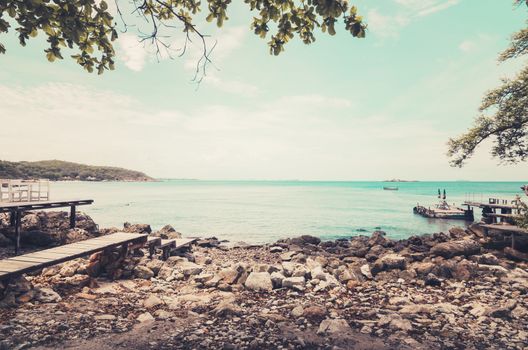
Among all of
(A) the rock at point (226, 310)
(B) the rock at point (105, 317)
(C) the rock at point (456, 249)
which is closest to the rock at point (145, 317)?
(B) the rock at point (105, 317)

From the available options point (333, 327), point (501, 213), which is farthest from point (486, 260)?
point (501, 213)

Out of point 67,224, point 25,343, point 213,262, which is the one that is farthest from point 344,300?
point 67,224

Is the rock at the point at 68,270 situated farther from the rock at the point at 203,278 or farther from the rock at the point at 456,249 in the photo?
the rock at the point at 456,249

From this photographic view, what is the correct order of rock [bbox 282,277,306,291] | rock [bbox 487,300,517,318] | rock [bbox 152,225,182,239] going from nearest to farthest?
rock [bbox 487,300,517,318] → rock [bbox 282,277,306,291] → rock [bbox 152,225,182,239]

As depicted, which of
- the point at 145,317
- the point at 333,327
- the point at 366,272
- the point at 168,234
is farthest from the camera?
the point at 168,234

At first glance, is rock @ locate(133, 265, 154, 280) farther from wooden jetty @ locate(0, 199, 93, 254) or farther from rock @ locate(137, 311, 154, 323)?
wooden jetty @ locate(0, 199, 93, 254)

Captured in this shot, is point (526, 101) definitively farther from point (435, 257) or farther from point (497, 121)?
point (435, 257)

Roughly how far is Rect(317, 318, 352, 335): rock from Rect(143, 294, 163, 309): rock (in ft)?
12.8

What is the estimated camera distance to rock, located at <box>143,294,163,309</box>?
7148 mm

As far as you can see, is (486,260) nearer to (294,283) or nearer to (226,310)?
(294,283)

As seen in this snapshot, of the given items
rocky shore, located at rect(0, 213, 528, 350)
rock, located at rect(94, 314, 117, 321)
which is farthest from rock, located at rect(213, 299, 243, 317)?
rock, located at rect(94, 314, 117, 321)

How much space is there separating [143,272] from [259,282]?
399 cm

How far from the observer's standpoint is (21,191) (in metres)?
Answer: 15.9

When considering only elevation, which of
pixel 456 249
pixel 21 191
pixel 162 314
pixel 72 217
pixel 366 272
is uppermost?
pixel 21 191
